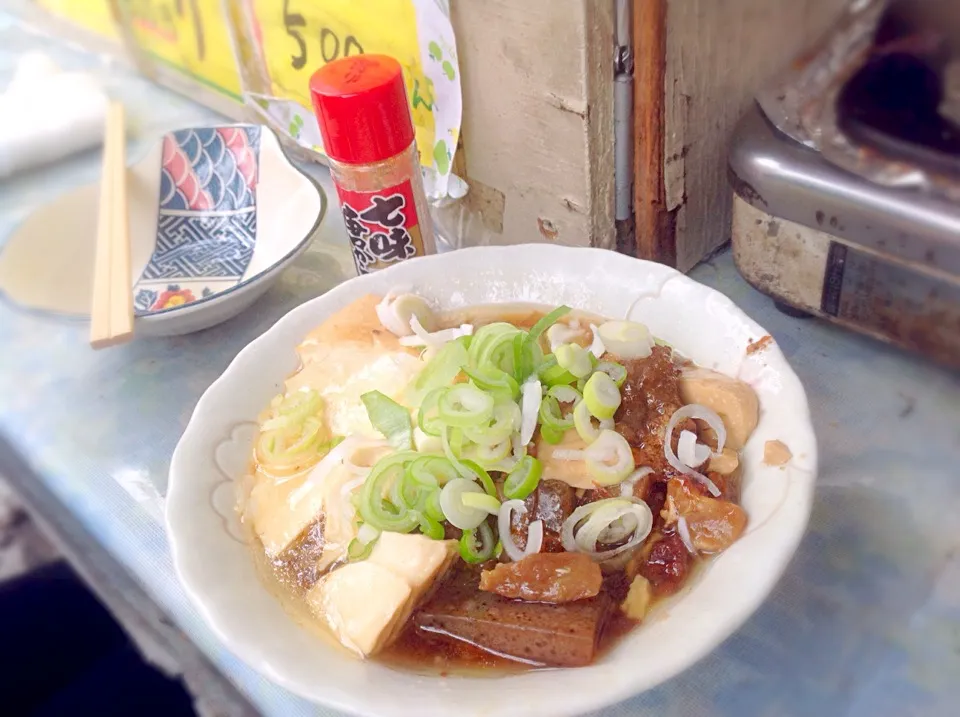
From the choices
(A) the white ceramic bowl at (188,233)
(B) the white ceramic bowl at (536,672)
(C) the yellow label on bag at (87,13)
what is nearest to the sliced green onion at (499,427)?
(B) the white ceramic bowl at (536,672)

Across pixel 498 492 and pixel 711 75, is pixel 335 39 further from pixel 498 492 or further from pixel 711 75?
pixel 498 492

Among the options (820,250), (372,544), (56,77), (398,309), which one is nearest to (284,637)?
(372,544)

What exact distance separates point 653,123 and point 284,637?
2.46 feet

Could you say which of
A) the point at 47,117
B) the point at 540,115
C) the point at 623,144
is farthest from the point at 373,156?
the point at 47,117

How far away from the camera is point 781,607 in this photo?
77cm

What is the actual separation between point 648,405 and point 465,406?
20 cm

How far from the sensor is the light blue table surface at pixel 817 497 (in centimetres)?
72

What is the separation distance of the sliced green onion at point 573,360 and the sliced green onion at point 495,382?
0.06 metres

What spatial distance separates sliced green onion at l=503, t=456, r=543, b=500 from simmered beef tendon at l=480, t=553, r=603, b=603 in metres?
0.07

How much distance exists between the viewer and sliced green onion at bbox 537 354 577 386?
0.86 m

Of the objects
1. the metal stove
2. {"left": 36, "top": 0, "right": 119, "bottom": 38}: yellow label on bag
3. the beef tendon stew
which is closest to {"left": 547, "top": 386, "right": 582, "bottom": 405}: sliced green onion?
the beef tendon stew

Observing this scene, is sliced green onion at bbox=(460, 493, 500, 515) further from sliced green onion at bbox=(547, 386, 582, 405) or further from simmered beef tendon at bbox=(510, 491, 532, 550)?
sliced green onion at bbox=(547, 386, 582, 405)

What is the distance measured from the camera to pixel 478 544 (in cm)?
78

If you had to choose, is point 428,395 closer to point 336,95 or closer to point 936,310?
point 336,95
